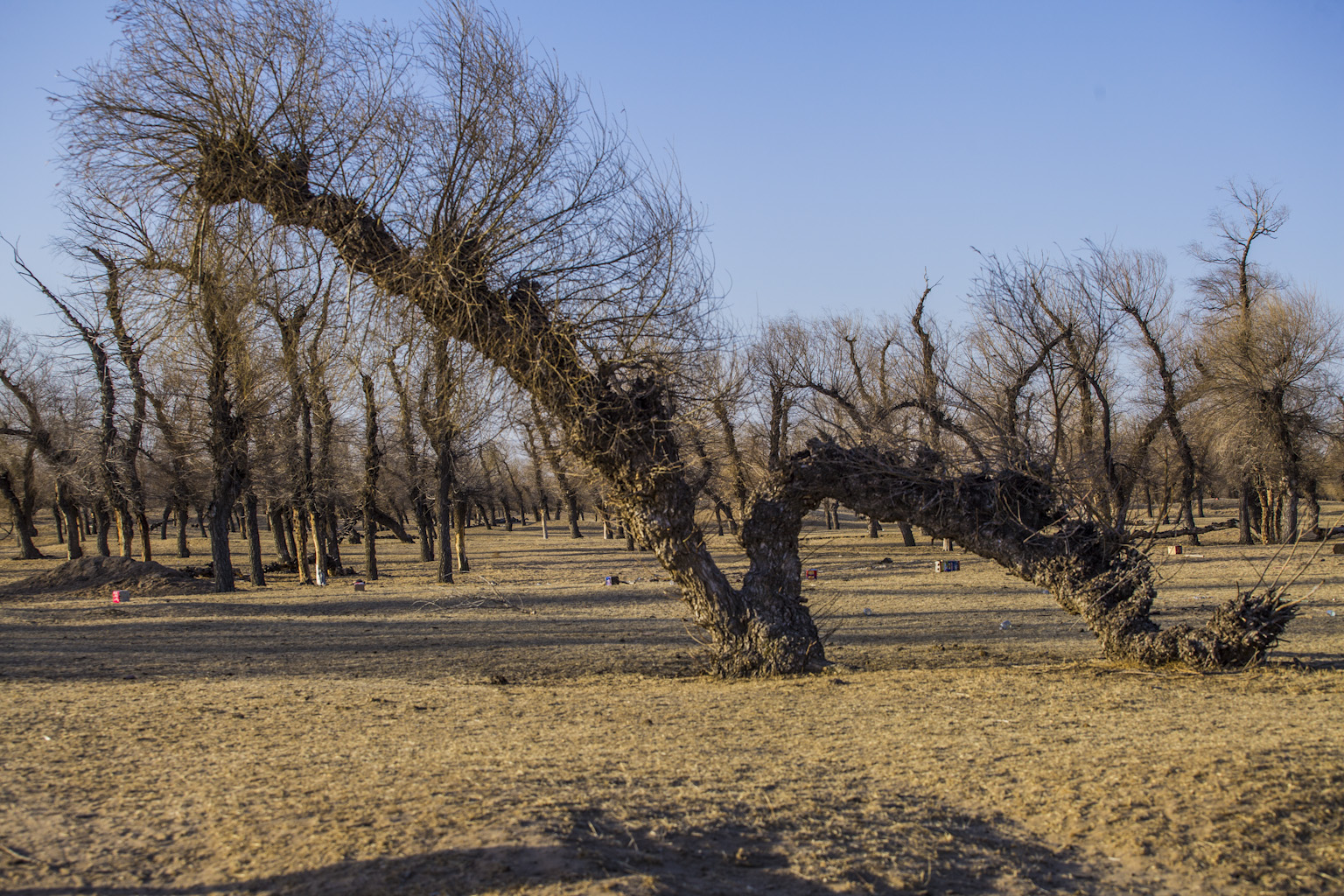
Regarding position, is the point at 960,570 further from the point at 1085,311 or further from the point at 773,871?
the point at 773,871

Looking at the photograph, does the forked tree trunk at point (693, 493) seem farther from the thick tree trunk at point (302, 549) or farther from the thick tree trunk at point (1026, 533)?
the thick tree trunk at point (302, 549)

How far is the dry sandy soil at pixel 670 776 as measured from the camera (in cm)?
349

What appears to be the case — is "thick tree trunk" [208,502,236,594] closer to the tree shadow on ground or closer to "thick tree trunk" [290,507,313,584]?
"thick tree trunk" [290,507,313,584]

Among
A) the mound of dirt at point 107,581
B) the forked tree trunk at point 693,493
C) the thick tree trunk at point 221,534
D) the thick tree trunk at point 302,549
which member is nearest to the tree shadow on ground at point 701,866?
the forked tree trunk at point 693,493

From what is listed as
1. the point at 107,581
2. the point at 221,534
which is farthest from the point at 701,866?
the point at 107,581

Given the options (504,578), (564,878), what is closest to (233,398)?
(504,578)

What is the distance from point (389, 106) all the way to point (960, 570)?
18.6m

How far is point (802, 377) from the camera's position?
1153 inches

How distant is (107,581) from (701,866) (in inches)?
849

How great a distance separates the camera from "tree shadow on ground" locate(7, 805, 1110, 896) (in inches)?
126

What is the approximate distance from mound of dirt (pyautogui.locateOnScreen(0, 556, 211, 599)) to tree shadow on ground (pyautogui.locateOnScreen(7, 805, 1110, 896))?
62.5ft

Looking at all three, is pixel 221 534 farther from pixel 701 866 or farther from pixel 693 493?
pixel 701 866

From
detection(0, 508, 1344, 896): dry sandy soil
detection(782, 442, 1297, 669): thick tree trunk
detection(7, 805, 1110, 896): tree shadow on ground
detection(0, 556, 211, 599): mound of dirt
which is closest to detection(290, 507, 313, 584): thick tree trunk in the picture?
detection(0, 556, 211, 599): mound of dirt

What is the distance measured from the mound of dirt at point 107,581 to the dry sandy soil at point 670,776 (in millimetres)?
10949
